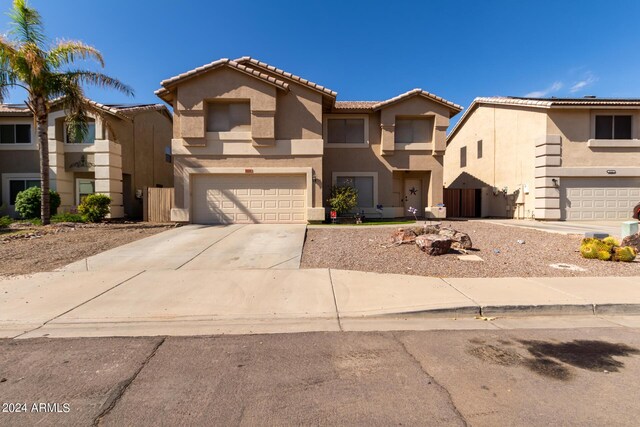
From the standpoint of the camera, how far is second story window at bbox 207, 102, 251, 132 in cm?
1457

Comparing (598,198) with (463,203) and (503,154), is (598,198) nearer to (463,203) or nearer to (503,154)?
(503,154)

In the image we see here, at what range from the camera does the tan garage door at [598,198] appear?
53.7 ft

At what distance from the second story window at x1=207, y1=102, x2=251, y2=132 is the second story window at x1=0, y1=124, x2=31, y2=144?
1095 cm

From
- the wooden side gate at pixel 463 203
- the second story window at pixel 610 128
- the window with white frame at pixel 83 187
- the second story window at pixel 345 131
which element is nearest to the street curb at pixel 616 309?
the second story window at pixel 345 131

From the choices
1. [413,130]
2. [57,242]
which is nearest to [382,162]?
[413,130]

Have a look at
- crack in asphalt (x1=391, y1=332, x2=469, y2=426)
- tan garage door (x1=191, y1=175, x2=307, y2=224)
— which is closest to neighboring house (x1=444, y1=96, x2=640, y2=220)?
tan garage door (x1=191, y1=175, x2=307, y2=224)

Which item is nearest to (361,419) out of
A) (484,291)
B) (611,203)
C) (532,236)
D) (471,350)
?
(471,350)

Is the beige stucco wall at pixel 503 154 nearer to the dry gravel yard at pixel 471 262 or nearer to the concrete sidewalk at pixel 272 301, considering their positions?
the dry gravel yard at pixel 471 262

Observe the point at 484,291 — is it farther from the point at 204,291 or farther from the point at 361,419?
the point at 204,291

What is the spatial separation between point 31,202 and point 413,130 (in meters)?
18.9

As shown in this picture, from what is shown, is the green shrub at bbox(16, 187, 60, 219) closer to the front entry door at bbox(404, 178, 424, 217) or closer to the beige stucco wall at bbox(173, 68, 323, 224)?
the beige stucco wall at bbox(173, 68, 323, 224)

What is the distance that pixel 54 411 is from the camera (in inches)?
105

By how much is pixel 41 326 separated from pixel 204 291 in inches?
86.9

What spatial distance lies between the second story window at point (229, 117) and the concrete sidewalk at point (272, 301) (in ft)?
30.8
